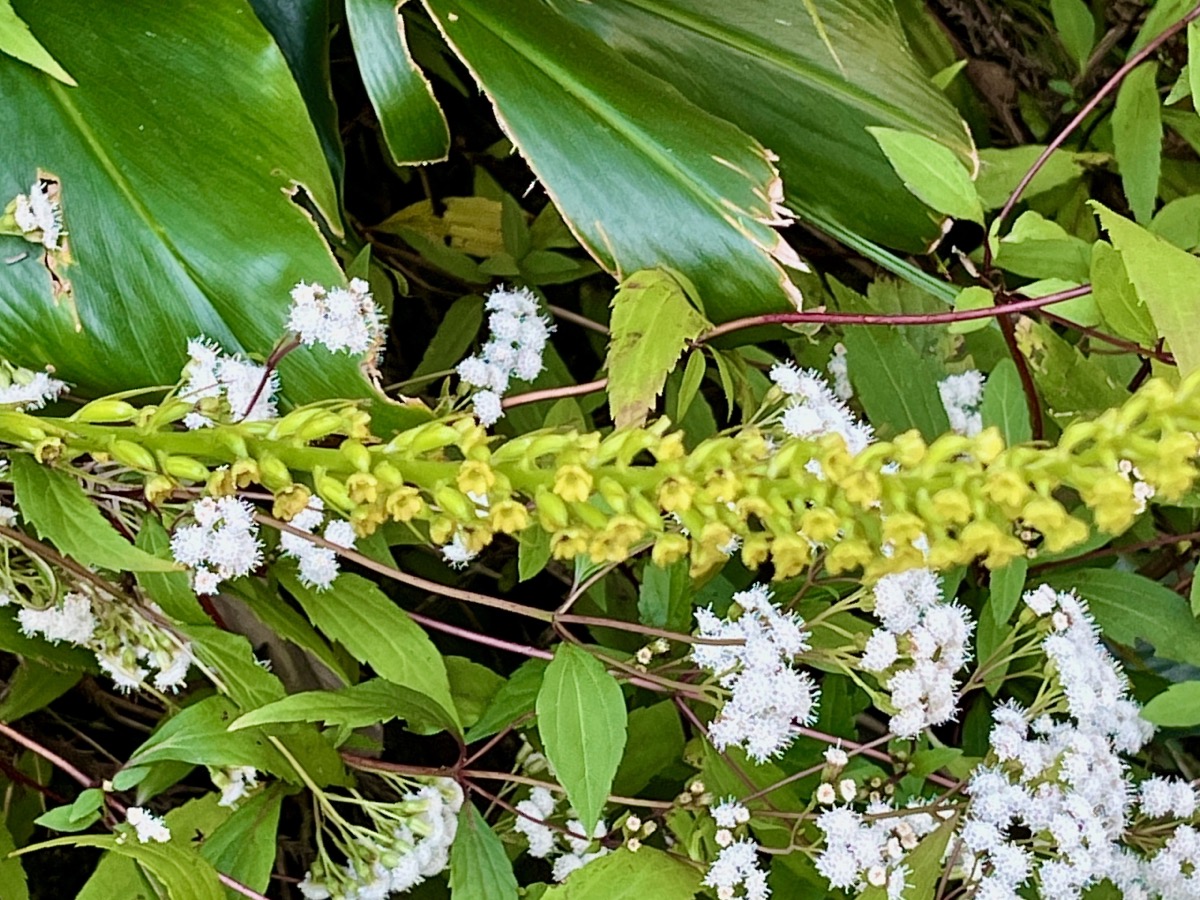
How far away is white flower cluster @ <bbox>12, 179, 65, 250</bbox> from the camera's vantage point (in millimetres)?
571

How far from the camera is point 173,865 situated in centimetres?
50

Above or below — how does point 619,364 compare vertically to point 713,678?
above

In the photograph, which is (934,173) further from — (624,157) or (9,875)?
(9,875)

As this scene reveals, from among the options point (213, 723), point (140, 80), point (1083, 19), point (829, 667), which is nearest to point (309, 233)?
point (140, 80)

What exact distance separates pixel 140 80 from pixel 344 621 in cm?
34

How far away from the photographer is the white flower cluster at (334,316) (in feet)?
1.83

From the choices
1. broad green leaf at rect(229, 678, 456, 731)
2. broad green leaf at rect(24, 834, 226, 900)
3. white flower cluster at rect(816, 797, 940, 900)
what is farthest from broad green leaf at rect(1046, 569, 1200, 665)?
broad green leaf at rect(24, 834, 226, 900)

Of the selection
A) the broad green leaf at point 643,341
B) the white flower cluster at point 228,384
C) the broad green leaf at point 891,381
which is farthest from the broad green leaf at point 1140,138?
the white flower cluster at point 228,384

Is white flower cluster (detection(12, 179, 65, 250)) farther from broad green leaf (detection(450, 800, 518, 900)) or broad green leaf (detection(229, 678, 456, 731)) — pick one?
broad green leaf (detection(450, 800, 518, 900))

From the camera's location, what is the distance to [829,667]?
648 mm

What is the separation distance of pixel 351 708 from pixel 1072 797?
1.41 ft

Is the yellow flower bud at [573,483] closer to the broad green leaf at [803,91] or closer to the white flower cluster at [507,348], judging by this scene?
the white flower cluster at [507,348]

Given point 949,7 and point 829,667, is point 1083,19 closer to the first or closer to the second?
point 949,7

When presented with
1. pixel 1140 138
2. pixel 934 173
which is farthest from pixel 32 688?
pixel 1140 138
